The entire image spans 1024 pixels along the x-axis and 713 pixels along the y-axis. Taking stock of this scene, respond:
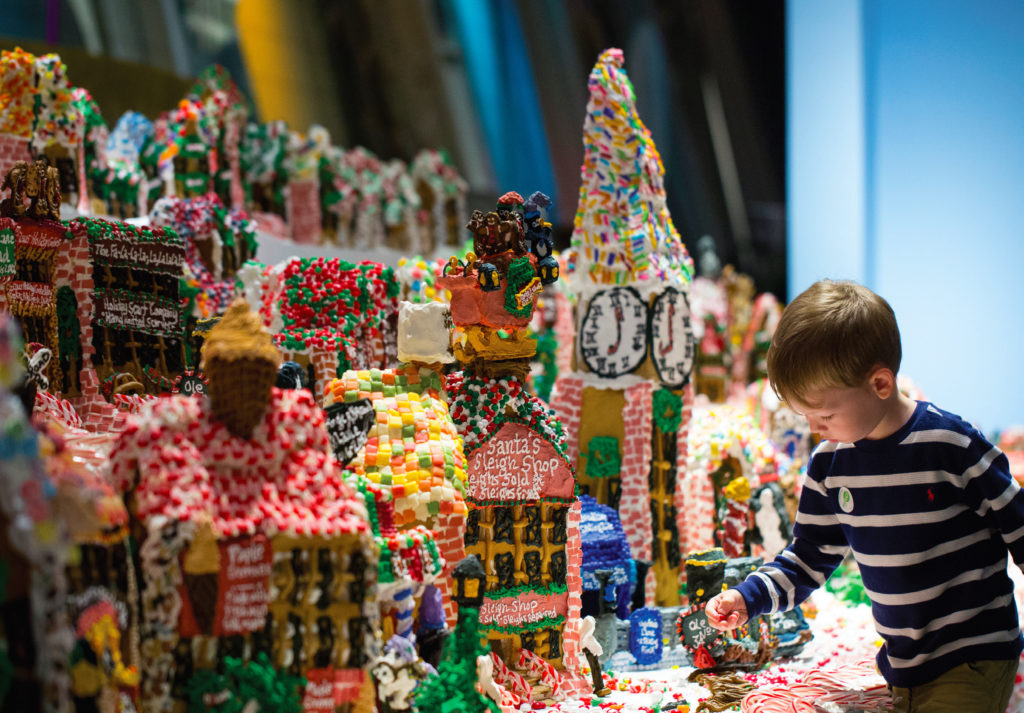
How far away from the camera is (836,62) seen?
7.75m

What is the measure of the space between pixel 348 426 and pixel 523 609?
3.00 feet

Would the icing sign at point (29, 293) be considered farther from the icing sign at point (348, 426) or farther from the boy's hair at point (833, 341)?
the boy's hair at point (833, 341)

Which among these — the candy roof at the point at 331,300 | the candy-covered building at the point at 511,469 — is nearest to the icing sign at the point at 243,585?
the candy-covered building at the point at 511,469

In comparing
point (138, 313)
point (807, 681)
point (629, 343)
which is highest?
point (138, 313)

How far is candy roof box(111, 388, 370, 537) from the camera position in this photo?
71.4 inches

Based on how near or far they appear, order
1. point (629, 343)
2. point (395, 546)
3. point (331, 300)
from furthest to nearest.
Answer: point (629, 343), point (331, 300), point (395, 546)

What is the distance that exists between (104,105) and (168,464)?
5.13 meters

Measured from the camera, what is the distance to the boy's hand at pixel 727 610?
2314 millimetres

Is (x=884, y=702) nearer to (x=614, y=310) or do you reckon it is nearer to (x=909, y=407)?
(x=909, y=407)

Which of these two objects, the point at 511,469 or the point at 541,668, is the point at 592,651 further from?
the point at 511,469

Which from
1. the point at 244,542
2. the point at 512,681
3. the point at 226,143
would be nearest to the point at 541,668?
the point at 512,681

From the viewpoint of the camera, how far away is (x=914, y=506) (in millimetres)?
2184

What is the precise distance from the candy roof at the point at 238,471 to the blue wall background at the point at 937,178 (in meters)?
6.48

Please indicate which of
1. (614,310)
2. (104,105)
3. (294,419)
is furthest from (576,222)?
(104,105)
